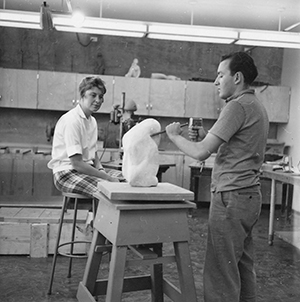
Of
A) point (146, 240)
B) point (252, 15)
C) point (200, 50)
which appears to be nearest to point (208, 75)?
point (200, 50)

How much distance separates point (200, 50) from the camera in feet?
22.8

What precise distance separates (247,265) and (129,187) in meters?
0.78

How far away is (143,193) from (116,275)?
38cm

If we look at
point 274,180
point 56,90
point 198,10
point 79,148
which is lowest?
point 274,180

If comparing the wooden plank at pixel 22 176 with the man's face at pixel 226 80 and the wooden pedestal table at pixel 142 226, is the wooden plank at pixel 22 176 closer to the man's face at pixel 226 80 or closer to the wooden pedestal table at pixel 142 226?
the wooden pedestal table at pixel 142 226

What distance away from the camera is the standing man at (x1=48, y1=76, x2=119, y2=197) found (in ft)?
8.44

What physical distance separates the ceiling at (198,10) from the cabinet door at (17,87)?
944 mm

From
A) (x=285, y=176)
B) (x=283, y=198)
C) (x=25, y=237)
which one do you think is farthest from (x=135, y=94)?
(x=25, y=237)

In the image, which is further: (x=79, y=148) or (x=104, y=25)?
(x=104, y=25)

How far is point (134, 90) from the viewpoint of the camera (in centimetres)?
637

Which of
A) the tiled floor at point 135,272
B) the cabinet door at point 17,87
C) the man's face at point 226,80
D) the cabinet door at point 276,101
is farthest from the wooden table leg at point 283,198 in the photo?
the man's face at point 226,80

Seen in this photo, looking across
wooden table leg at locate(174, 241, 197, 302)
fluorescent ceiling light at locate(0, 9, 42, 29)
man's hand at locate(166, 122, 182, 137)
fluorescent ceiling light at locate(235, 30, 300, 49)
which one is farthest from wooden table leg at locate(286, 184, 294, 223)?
man's hand at locate(166, 122, 182, 137)

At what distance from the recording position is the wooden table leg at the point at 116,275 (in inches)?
69.8

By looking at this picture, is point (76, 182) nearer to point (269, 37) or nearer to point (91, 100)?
point (91, 100)
